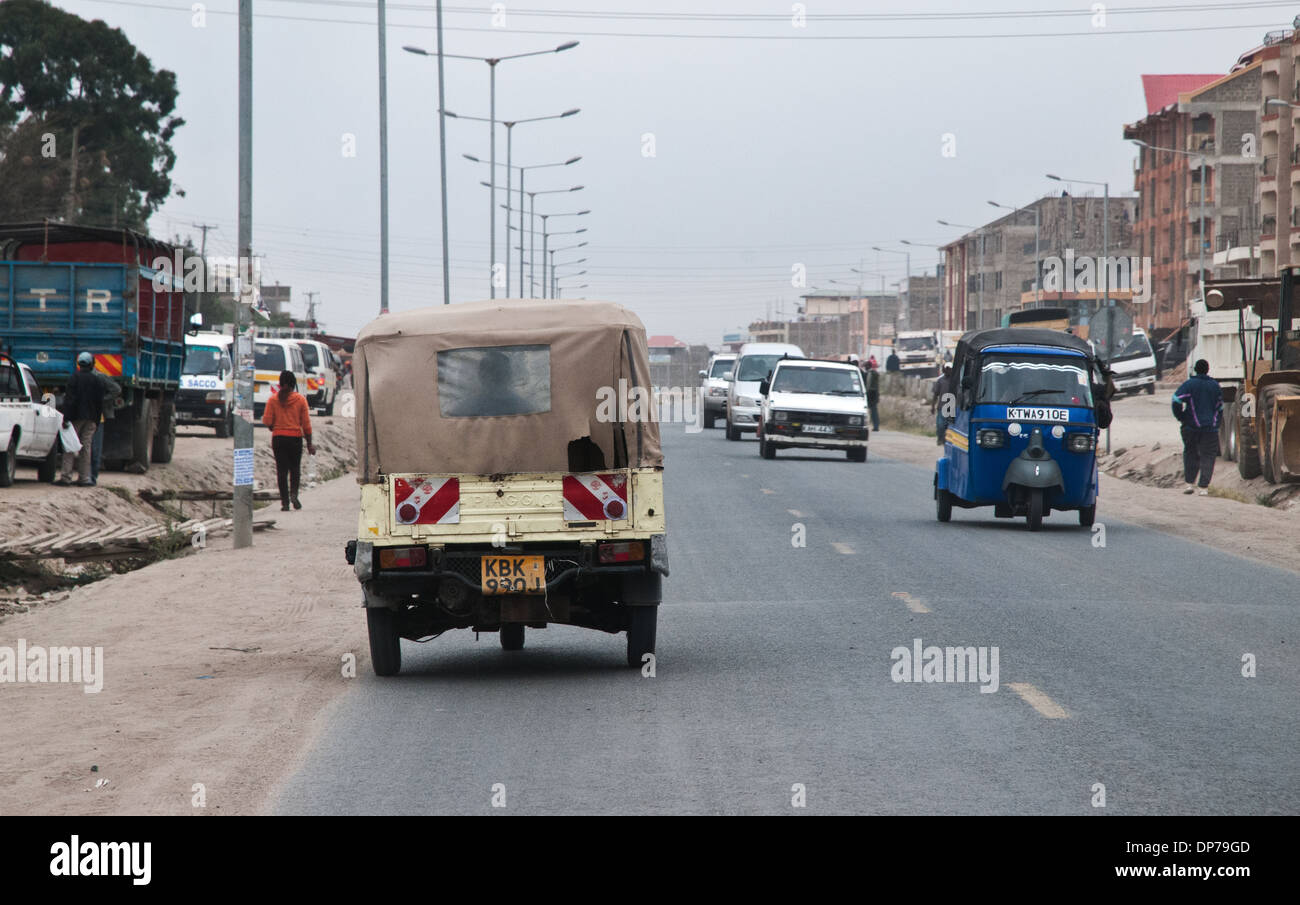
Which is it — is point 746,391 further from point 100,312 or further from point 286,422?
point 286,422

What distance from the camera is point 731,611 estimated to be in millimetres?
14211

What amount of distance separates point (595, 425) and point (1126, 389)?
54.4 metres

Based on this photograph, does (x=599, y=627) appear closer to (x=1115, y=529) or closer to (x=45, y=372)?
(x=1115, y=529)

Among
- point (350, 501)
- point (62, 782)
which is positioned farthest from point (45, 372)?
point (62, 782)

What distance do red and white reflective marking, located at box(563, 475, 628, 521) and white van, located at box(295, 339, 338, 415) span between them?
40.2 meters

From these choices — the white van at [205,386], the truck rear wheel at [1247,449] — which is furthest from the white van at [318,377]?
the truck rear wheel at [1247,449]

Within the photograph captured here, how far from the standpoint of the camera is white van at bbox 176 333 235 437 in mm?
41844

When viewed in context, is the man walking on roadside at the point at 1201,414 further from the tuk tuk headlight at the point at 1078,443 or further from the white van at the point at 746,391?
the white van at the point at 746,391

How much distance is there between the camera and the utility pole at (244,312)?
2091 cm

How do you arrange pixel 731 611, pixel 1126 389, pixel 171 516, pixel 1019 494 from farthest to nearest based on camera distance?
pixel 1126 389, pixel 171 516, pixel 1019 494, pixel 731 611

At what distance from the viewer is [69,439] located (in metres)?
26.1

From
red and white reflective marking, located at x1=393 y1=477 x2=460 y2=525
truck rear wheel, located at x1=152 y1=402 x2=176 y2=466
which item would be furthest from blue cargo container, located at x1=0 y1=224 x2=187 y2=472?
red and white reflective marking, located at x1=393 y1=477 x2=460 y2=525

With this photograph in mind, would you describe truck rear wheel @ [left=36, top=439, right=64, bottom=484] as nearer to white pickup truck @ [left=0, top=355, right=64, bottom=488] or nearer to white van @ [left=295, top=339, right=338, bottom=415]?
white pickup truck @ [left=0, top=355, right=64, bottom=488]

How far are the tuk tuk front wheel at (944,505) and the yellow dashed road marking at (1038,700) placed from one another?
12.8m
